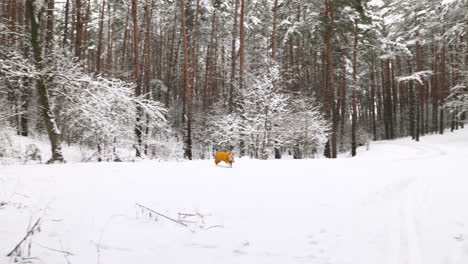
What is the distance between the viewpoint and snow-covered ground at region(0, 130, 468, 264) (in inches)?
137

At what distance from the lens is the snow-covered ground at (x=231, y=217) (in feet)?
11.5

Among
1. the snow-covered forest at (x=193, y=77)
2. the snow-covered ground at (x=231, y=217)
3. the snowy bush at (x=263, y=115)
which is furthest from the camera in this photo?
the snowy bush at (x=263, y=115)

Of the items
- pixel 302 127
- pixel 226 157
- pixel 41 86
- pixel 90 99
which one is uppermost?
pixel 41 86

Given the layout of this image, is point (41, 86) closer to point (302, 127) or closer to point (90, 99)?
point (90, 99)

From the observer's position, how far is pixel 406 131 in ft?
133

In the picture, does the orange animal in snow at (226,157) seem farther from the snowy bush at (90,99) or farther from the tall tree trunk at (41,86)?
the tall tree trunk at (41,86)

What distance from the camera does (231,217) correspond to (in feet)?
15.3

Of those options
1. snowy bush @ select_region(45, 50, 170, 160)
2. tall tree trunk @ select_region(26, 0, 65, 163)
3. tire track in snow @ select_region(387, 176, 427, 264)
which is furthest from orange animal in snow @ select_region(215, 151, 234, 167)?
tall tree trunk @ select_region(26, 0, 65, 163)

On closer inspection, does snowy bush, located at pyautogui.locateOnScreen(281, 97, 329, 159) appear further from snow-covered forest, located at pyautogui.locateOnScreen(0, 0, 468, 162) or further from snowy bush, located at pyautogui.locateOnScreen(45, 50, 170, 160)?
snowy bush, located at pyautogui.locateOnScreen(45, 50, 170, 160)

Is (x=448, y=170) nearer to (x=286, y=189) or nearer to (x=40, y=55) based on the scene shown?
(x=286, y=189)

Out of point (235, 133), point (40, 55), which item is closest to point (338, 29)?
point (235, 133)

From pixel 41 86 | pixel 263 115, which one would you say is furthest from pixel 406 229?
pixel 263 115

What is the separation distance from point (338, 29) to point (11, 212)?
54.7 ft

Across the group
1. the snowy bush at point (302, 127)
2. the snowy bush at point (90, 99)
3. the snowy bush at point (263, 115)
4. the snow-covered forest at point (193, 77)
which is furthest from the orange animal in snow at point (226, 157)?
the snowy bush at point (302, 127)
